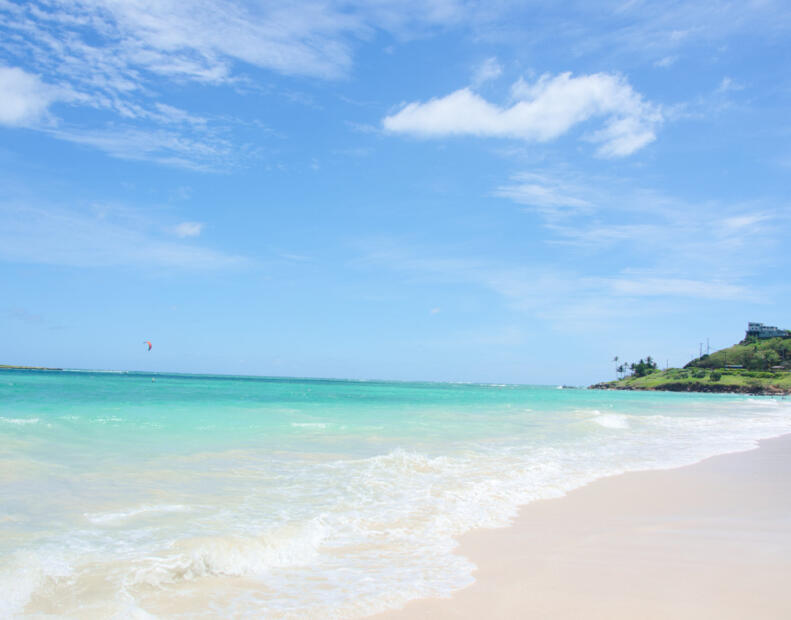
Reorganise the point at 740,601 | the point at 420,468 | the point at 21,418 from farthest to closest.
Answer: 1. the point at 21,418
2. the point at 420,468
3. the point at 740,601

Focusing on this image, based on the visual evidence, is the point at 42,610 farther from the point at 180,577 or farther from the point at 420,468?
the point at 420,468

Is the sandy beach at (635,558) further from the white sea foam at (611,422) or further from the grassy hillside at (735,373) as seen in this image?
the grassy hillside at (735,373)

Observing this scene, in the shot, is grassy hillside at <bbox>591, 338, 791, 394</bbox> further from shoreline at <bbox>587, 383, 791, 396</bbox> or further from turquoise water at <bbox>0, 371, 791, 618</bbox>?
turquoise water at <bbox>0, 371, 791, 618</bbox>

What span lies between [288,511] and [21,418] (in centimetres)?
1600

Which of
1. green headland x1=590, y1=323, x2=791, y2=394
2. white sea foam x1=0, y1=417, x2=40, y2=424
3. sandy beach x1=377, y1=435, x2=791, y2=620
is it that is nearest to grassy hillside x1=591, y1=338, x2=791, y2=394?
green headland x1=590, y1=323, x2=791, y2=394

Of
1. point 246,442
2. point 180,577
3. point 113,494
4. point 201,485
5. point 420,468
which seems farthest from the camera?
point 246,442

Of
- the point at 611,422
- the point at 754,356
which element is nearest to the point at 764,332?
the point at 754,356

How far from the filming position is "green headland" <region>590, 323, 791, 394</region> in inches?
4225

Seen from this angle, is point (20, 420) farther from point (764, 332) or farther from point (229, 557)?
point (764, 332)

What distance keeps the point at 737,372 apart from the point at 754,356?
1459 cm

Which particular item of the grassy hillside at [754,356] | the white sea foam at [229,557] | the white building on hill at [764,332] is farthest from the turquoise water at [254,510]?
the white building on hill at [764,332]

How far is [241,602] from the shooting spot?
184 inches

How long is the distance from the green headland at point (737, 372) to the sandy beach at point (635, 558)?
11495cm

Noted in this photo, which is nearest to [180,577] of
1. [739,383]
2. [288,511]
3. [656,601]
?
[288,511]
